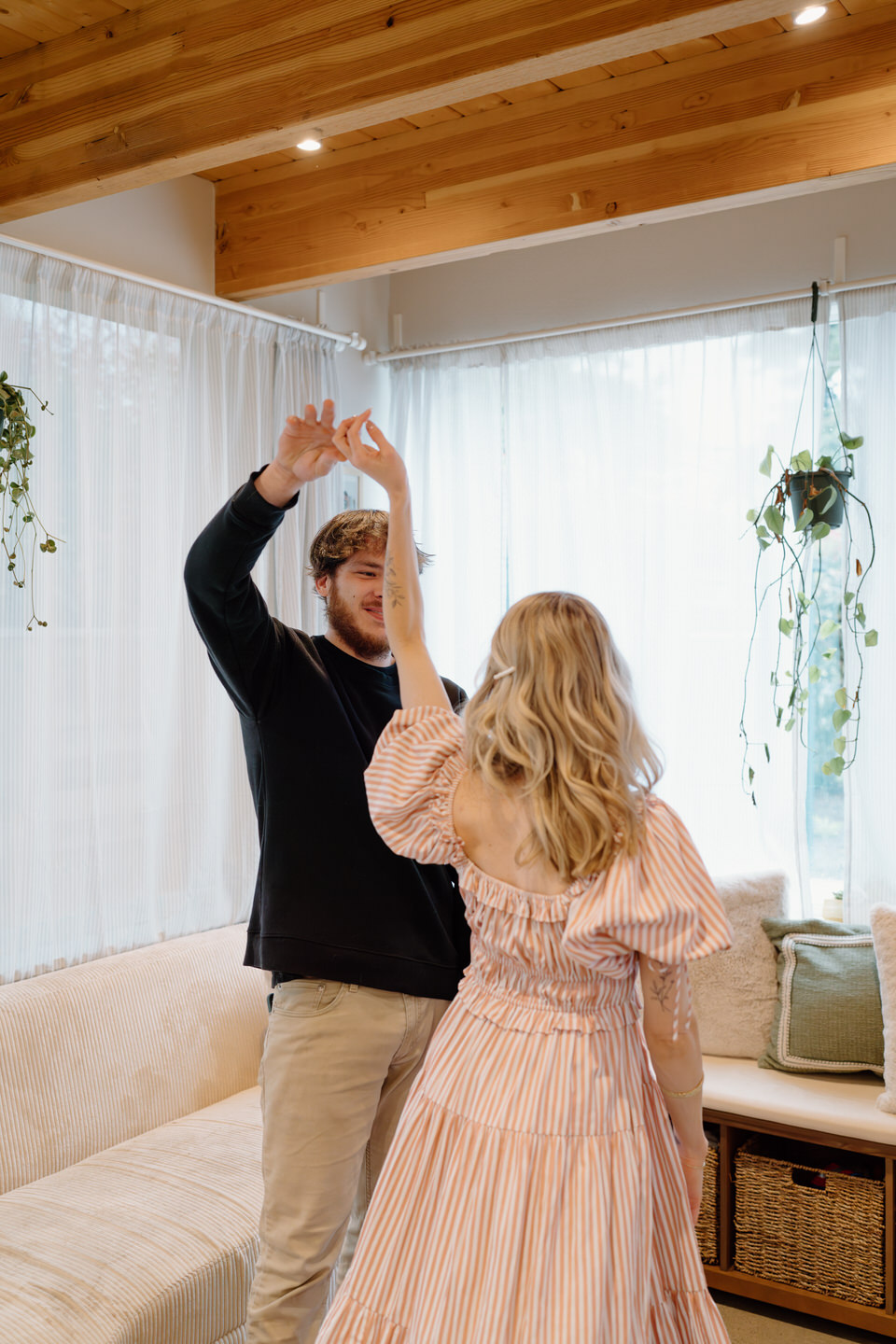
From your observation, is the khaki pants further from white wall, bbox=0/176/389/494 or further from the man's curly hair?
white wall, bbox=0/176/389/494

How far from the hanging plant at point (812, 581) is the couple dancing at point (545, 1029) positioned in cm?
184

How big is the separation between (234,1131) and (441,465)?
2309 mm

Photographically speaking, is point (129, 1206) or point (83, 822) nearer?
point (129, 1206)

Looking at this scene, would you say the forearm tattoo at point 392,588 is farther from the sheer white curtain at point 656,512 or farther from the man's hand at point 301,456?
the sheer white curtain at point 656,512

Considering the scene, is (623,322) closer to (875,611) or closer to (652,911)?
(875,611)

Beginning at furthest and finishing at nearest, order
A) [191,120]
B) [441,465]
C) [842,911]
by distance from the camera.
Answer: [441,465]
[842,911]
[191,120]

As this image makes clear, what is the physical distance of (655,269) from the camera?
3742 mm

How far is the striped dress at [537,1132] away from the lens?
148 centimetres

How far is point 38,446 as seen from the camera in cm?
302

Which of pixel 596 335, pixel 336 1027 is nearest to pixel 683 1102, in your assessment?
pixel 336 1027

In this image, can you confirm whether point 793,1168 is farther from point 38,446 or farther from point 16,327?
point 16,327

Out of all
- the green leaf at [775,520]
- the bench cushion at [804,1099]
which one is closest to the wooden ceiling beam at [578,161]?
the green leaf at [775,520]

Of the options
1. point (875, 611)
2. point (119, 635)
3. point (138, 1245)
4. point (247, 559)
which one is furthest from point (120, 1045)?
point (875, 611)

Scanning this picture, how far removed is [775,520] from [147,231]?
197 cm
